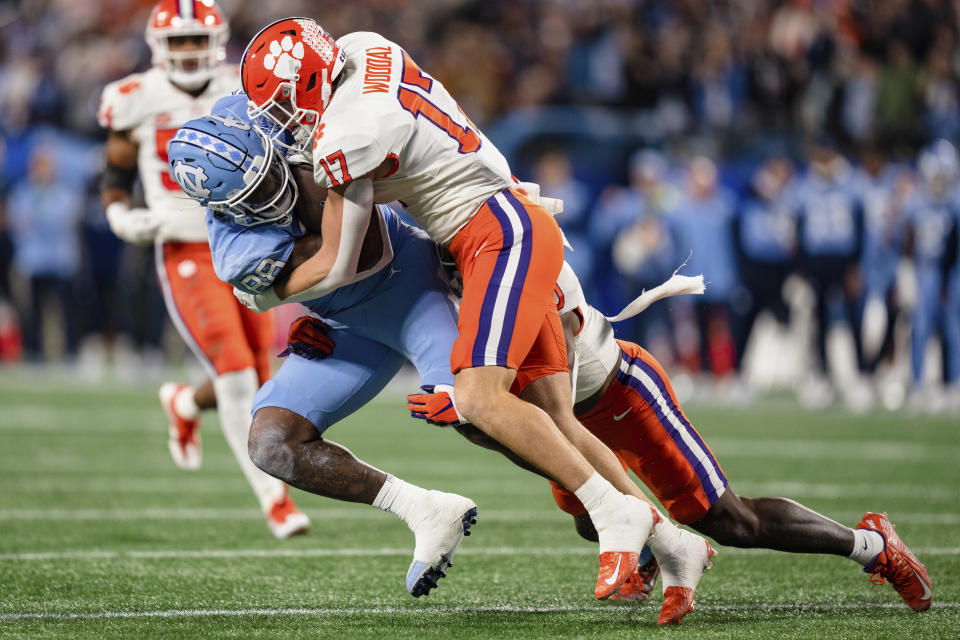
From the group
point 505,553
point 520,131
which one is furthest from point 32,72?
point 505,553

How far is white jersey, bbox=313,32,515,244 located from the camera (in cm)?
344

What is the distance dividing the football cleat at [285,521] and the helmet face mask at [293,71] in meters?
1.91

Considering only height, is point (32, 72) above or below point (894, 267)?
above

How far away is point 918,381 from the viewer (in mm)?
10656

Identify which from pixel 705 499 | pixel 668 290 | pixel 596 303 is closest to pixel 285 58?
pixel 668 290

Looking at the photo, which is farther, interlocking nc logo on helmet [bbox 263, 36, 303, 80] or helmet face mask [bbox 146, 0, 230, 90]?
helmet face mask [bbox 146, 0, 230, 90]

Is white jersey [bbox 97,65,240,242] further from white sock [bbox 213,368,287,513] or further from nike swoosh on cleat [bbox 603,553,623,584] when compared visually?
nike swoosh on cleat [bbox 603,553,623,584]

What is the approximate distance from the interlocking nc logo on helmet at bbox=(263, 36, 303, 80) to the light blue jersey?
0.30 m

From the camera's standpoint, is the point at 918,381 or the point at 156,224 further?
the point at 918,381

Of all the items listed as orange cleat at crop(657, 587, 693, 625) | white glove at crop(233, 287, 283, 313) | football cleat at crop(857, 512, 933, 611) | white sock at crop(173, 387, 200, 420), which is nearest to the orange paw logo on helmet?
white glove at crop(233, 287, 283, 313)

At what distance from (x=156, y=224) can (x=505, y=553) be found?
2.00 metres

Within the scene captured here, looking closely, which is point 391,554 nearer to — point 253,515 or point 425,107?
point 253,515

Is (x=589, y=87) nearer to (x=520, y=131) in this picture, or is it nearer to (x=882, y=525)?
(x=520, y=131)

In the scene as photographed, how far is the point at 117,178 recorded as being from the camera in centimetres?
574
